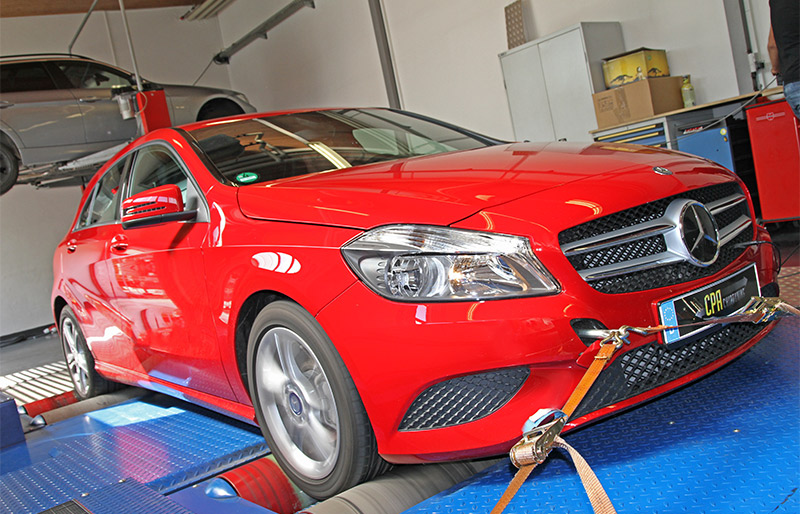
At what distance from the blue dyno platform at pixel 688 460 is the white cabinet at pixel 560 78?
526cm

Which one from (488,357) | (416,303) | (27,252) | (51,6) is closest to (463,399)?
(488,357)

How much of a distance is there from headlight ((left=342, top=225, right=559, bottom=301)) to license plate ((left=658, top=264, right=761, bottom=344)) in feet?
1.06

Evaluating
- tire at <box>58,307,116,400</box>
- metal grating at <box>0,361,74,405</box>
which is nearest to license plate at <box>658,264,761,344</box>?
tire at <box>58,307,116,400</box>

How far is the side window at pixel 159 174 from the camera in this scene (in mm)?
2408

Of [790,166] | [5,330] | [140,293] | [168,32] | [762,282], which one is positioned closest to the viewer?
[762,282]

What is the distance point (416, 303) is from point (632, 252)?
54cm

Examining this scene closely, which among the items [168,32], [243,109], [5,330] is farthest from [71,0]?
[5,330]

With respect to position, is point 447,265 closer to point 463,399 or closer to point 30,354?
point 463,399

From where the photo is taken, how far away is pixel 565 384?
155cm

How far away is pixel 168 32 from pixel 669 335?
43.1 feet

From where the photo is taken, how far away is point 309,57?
12039mm

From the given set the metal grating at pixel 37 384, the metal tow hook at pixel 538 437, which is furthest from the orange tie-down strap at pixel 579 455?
the metal grating at pixel 37 384

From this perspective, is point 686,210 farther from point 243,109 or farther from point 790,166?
point 243,109

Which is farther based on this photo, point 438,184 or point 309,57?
point 309,57
